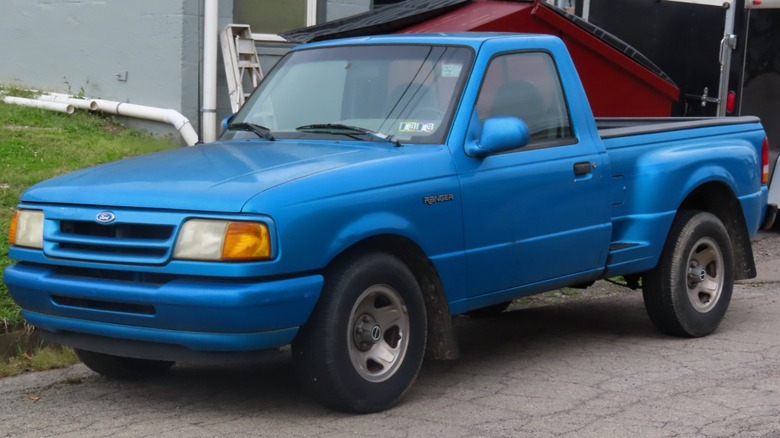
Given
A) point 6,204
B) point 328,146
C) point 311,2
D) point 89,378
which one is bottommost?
point 89,378

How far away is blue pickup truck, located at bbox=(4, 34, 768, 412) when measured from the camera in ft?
16.8

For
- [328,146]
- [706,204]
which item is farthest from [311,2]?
[328,146]

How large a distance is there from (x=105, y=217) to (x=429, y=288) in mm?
1602

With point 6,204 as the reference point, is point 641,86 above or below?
above

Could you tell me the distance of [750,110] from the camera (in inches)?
508

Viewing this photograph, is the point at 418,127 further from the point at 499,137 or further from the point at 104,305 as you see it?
the point at 104,305

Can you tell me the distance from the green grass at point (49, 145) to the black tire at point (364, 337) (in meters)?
2.74

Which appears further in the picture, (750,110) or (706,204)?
(750,110)

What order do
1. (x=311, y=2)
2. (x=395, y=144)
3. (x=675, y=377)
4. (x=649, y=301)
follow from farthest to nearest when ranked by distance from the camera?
(x=311, y=2) → (x=649, y=301) → (x=675, y=377) → (x=395, y=144)

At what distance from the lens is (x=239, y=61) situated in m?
12.0

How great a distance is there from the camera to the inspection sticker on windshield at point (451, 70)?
6.23 metres

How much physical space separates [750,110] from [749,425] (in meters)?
8.05

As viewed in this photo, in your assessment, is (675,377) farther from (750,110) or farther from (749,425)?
(750,110)

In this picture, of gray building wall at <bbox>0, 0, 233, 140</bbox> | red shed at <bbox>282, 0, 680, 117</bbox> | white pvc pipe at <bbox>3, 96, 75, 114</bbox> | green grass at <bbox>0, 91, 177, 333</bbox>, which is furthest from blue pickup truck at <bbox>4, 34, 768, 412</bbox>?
white pvc pipe at <bbox>3, 96, 75, 114</bbox>
